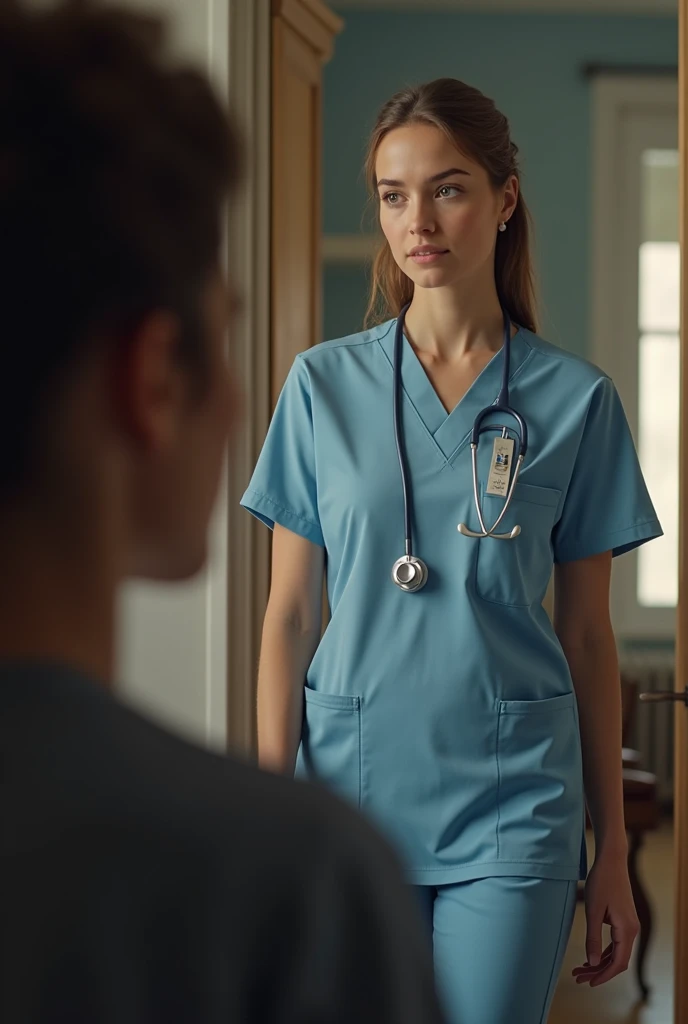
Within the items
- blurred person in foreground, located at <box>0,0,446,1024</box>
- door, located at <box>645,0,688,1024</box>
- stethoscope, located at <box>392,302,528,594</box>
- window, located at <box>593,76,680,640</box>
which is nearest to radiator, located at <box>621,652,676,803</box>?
window, located at <box>593,76,680,640</box>

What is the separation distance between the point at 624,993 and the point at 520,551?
211 cm

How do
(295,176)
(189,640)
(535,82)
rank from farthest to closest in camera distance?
(535,82) < (295,176) < (189,640)

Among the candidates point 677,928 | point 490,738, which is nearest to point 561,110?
point 677,928

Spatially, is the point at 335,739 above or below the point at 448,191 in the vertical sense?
below

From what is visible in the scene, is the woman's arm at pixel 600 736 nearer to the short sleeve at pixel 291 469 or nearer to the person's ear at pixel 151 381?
the short sleeve at pixel 291 469

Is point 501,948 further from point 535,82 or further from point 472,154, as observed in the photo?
point 535,82

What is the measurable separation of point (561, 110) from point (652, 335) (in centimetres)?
95

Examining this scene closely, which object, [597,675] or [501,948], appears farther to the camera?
[597,675]

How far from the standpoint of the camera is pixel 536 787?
142cm

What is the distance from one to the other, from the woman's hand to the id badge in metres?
0.44

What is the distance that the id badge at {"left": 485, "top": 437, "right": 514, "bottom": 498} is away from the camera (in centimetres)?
147

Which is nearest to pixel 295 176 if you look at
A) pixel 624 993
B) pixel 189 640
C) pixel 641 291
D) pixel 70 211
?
pixel 189 640

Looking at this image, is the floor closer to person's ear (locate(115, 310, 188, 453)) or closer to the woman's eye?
the woman's eye

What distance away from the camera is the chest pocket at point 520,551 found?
1.45 m
